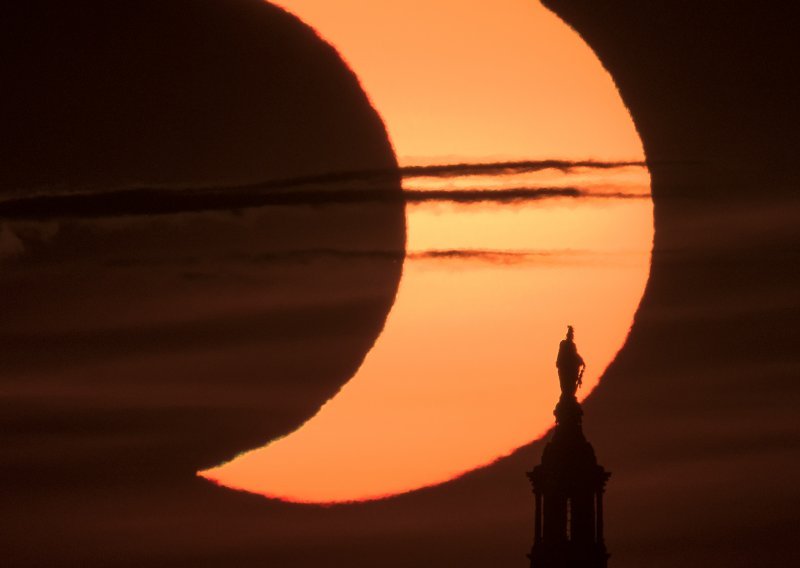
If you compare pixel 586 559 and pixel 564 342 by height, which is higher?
pixel 564 342

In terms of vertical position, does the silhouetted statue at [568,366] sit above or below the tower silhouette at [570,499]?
above

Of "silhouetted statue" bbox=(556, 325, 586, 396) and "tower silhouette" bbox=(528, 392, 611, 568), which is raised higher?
"silhouetted statue" bbox=(556, 325, 586, 396)
